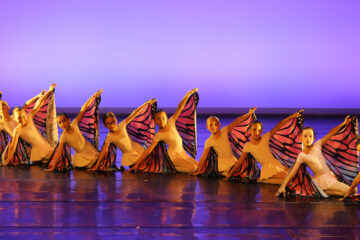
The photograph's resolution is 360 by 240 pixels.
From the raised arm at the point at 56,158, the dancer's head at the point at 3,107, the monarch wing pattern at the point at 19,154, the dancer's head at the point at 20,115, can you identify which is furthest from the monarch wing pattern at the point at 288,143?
the dancer's head at the point at 3,107

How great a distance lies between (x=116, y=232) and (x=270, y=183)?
2675 mm

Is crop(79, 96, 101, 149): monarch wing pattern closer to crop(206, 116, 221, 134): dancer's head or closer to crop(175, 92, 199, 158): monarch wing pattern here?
crop(175, 92, 199, 158): monarch wing pattern

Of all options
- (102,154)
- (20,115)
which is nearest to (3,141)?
(20,115)

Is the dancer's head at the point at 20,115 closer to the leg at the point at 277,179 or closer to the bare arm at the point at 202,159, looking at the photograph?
the bare arm at the point at 202,159

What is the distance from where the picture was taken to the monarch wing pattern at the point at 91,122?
7156 millimetres

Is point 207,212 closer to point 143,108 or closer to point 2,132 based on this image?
point 143,108

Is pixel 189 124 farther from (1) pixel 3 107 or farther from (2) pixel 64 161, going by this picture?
(1) pixel 3 107

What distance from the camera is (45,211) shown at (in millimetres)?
4281

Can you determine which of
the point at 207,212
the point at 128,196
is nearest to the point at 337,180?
the point at 207,212

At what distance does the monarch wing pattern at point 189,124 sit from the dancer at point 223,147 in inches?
21.6

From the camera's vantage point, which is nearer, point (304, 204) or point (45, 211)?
point (45, 211)

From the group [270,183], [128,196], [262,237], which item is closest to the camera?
[262,237]

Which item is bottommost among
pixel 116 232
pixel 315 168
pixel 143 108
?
pixel 116 232

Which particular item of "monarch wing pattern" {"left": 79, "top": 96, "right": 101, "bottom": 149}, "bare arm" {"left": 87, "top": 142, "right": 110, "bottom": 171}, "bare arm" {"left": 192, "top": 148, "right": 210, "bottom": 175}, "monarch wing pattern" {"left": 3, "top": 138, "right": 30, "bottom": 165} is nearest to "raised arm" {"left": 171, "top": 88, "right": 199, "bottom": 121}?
"bare arm" {"left": 192, "top": 148, "right": 210, "bottom": 175}
